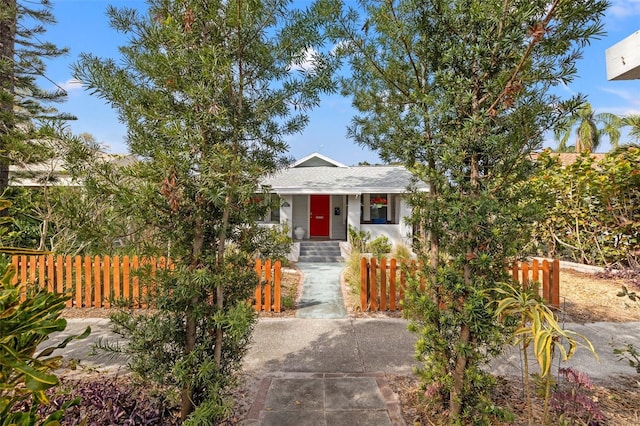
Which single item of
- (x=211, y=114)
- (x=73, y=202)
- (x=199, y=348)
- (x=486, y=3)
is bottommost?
(x=199, y=348)

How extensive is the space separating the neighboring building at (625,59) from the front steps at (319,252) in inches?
361

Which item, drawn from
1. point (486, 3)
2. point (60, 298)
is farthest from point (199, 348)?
point (486, 3)

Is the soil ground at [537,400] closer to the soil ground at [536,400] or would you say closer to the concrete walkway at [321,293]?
the soil ground at [536,400]

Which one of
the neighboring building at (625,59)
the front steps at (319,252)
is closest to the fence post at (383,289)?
the neighboring building at (625,59)

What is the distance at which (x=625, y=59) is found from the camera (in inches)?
104

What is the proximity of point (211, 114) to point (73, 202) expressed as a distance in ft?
3.40

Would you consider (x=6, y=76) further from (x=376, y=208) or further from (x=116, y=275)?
(x=376, y=208)

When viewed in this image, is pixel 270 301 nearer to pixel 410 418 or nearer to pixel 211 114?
pixel 410 418

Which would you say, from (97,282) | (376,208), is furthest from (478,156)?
(376,208)

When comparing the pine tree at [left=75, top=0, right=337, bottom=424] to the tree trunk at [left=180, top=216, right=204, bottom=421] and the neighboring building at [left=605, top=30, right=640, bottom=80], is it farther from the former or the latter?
the neighboring building at [left=605, top=30, right=640, bottom=80]

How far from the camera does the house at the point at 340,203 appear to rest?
12727 millimetres

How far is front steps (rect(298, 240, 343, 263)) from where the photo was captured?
11359 mm

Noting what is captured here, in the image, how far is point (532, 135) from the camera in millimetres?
2281

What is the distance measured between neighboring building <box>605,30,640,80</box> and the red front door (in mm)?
12112
